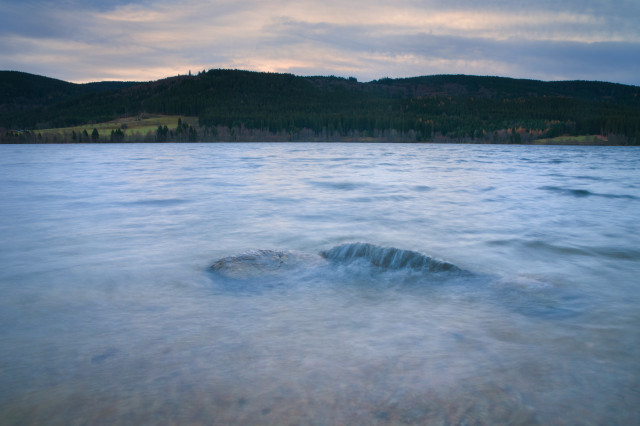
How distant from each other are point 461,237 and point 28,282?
9317 millimetres

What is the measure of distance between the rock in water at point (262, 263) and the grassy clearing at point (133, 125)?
12479cm

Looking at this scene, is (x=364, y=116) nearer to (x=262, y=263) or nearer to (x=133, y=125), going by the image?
(x=133, y=125)

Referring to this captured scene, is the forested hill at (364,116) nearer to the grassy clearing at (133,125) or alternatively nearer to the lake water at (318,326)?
the grassy clearing at (133,125)

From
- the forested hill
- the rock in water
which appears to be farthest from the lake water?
the forested hill

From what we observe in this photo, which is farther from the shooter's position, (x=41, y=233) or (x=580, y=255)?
→ (x=41, y=233)

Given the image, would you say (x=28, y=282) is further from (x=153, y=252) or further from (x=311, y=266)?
(x=311, y=266)

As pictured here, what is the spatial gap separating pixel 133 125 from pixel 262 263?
148956mm

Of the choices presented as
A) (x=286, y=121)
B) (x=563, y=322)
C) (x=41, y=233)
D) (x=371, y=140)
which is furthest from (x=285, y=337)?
(x=286, y=121)

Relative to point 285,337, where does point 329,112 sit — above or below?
above

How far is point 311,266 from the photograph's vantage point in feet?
25.2

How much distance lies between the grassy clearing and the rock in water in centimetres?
12479

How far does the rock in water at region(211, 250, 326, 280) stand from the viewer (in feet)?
23.8

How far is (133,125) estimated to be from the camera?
464 feet

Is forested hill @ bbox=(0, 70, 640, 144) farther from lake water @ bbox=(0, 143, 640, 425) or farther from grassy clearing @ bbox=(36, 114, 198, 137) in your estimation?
lake water @ bbox=(0, 143, 640, 425)
